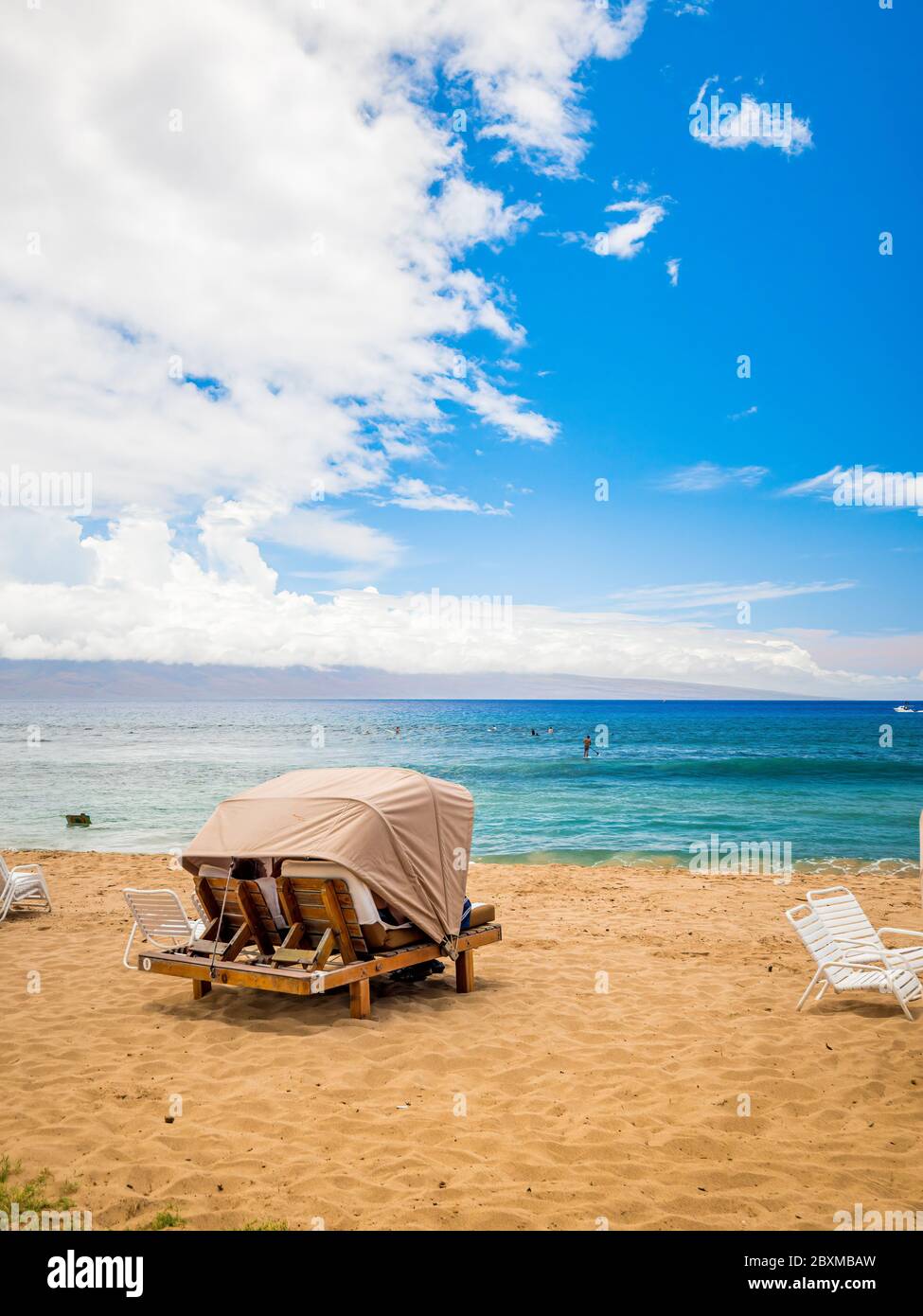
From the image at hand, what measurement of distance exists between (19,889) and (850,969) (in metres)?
11.1

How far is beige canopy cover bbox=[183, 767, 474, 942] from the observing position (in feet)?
24.5

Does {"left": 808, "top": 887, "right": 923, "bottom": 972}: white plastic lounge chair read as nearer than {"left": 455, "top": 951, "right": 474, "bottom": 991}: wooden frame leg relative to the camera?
Yes

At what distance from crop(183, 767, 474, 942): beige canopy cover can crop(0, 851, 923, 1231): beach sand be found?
1091 mm

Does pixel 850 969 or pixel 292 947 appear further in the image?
pixel 850 969

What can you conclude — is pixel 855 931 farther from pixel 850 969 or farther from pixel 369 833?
pixel 369 833

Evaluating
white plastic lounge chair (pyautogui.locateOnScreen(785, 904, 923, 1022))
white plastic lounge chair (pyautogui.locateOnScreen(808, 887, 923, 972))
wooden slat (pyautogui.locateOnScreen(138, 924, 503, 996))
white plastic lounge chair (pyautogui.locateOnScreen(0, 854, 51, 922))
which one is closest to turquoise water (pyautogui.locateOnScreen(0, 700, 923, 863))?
white plastic lounge chair (pyautogui.locateOnScreen(0, 854, 51, 922))

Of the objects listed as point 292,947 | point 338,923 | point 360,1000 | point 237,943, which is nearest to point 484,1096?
point 360,1000

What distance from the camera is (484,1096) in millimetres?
6000

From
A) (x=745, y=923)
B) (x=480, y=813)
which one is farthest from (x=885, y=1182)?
(x=480, y=813)

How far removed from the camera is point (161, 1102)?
19.3ft

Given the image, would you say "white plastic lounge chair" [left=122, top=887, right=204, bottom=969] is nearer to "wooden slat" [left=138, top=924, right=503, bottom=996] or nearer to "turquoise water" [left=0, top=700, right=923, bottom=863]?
"wooden slat" [left=138, top=924, right=503, bottom=996]

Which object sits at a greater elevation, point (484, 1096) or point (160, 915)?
point (160, 915)
